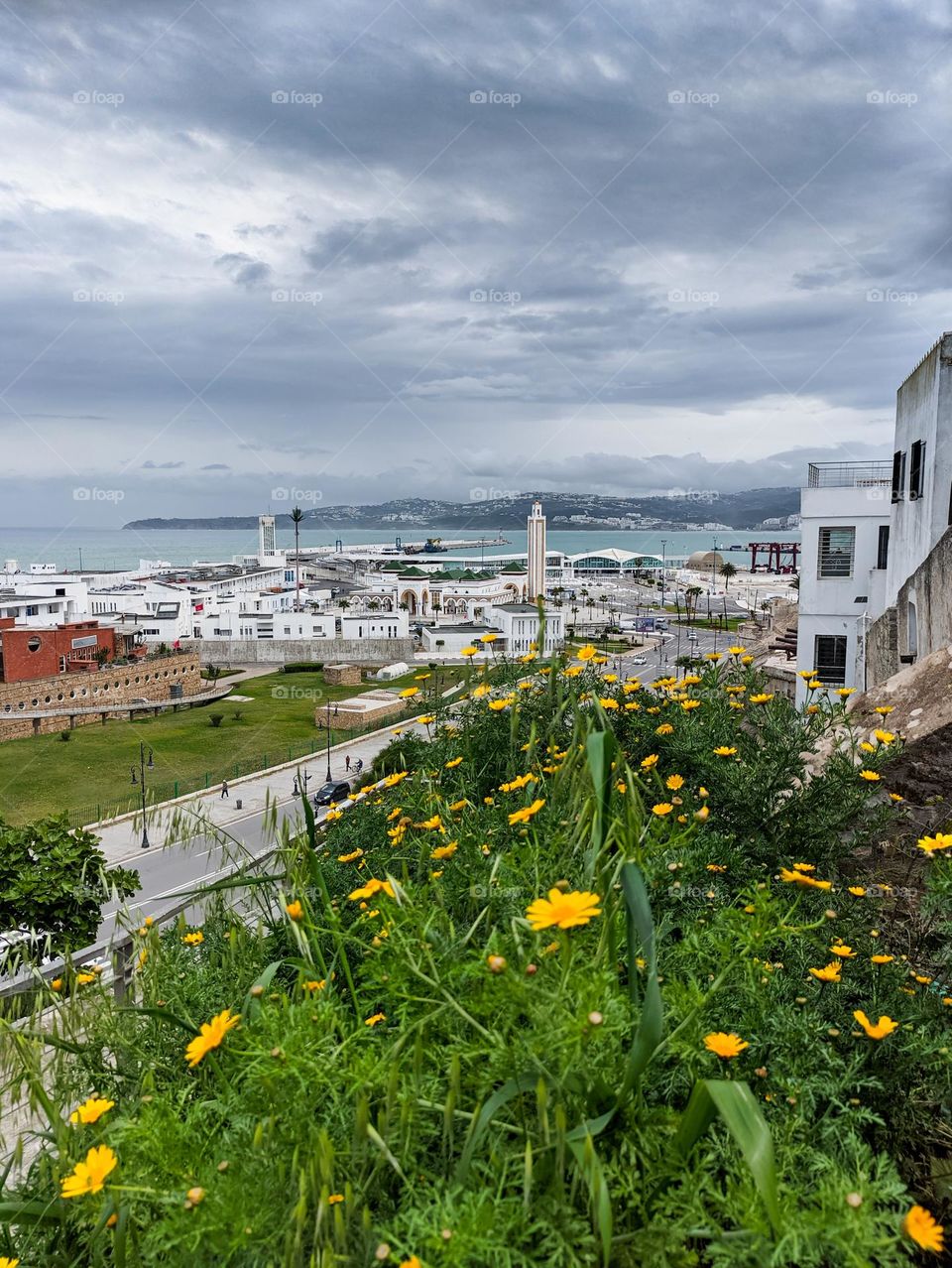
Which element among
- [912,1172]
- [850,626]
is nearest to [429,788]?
[912,1172]

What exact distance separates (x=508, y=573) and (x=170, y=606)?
68296 mm

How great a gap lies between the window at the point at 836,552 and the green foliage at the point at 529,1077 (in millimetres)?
14251

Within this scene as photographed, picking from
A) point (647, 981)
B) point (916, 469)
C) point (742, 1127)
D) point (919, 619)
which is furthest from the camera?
point (916, 469)

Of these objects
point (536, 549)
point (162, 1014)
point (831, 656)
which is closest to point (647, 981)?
point (162, 1014)

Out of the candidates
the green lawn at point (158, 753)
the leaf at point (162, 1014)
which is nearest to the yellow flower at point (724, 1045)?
the leaf at point (162, 1014)

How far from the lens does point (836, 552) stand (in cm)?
1633

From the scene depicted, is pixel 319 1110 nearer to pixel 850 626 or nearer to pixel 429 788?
pixel 429 788

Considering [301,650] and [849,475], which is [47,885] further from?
[301,650]

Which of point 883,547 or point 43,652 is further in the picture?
point 43,652

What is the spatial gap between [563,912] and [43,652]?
62.6 m

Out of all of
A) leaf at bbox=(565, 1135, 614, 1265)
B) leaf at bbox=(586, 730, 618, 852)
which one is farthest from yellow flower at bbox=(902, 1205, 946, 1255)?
leaf at bbox=(586, 730, 618, 852)

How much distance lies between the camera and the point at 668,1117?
1.78 meters

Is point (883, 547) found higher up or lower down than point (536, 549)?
higher up

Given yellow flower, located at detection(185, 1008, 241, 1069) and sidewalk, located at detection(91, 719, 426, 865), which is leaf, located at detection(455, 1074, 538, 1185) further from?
sidewalk, located at detection(91, 719, 426, 865)
